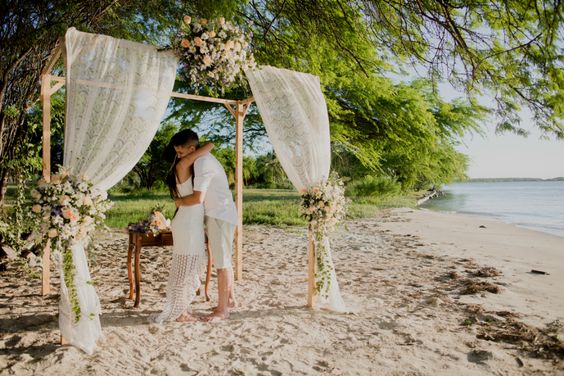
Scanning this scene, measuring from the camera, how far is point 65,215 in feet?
11.1

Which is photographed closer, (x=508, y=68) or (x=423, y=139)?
(x=508, y=68)

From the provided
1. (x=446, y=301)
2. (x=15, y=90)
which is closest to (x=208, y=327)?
(x=446, y=301)

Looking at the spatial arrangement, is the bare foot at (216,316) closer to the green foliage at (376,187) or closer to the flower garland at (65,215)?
the flower garland at (65,215)

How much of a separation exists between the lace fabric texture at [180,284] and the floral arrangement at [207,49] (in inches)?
69.5

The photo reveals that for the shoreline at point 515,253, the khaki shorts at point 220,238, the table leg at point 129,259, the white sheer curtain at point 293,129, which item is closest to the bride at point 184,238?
the khaki shorts at point 220,238

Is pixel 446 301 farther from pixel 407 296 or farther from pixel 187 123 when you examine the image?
pixel 187 123

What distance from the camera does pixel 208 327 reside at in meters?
4.12

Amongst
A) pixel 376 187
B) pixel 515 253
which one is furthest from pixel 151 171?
pixel 515 253

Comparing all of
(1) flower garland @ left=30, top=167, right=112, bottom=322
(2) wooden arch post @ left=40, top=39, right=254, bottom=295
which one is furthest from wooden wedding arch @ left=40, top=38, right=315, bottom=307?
(1) flower garland @ left=30, top=167, right=112, bottom=322

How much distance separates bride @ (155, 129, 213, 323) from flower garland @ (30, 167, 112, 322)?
2.92 ft

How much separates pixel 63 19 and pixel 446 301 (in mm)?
5918

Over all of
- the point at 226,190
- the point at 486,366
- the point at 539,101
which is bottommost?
the point at 486,366

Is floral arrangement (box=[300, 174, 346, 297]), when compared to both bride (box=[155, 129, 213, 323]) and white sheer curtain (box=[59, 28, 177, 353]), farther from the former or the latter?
white sheer curtain (box=[59, 28, 177, 353])

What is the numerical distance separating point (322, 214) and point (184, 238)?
1.46m
